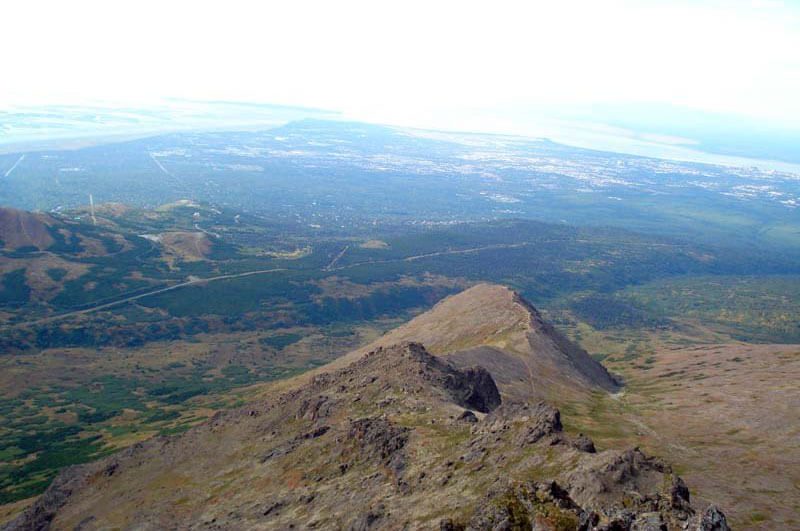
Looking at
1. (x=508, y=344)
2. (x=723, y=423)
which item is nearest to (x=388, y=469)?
(x=723, y=423)

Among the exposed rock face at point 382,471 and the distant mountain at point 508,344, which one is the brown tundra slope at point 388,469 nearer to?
the exposed rock face at point 382,471

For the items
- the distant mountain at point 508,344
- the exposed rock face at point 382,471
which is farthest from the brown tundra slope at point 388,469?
the distant mountain at point 508,344

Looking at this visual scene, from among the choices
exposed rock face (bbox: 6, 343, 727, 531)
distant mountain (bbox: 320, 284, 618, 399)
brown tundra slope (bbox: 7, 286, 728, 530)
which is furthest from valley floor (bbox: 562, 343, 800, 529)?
exposed rock face (bbox: 6, 343, 727, 531)

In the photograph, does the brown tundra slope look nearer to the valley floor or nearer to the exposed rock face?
the exposed rock face

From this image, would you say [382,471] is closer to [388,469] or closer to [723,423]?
[388,469]

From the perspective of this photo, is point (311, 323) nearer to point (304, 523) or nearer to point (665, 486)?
point (304, 523)

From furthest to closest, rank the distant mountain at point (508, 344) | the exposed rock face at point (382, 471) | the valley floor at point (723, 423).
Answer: the distant mountain at point (508, 344)
the valley floor at point (723, 423)
the exposed rock face at point (382, 471)
